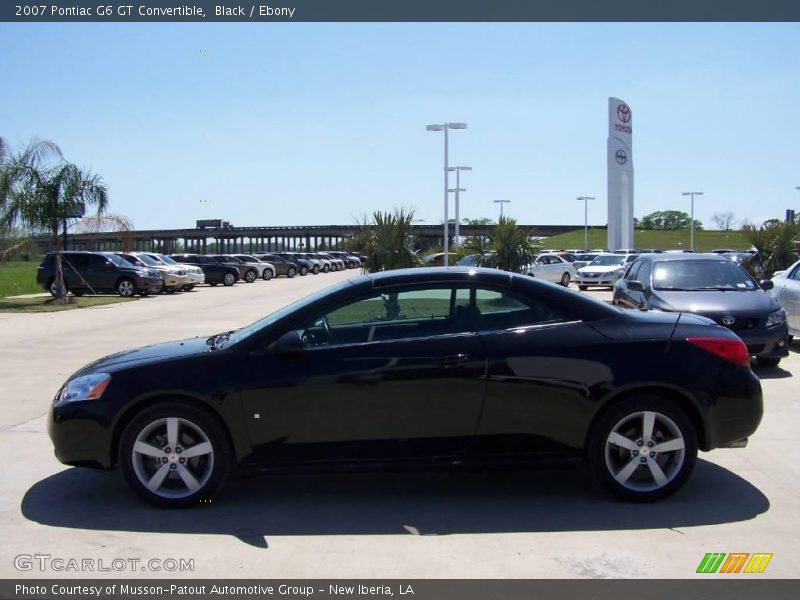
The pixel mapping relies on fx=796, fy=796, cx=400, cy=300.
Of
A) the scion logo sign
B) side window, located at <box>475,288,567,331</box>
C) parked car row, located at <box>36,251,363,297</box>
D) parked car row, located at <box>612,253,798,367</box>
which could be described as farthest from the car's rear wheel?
the scion logo sign

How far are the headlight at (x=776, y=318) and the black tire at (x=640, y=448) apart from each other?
554cm

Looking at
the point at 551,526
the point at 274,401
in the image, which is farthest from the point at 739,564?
the point at 274,401

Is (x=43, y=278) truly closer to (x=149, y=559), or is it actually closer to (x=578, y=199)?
(x=149, y=559)

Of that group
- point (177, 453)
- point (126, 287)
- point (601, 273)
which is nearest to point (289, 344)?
point (177, 453)

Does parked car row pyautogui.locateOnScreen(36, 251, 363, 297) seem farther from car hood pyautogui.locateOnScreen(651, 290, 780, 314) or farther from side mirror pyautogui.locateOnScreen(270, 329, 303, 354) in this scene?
side mirror pyautogui.locateOnScreen(270, 329, 303, 354)

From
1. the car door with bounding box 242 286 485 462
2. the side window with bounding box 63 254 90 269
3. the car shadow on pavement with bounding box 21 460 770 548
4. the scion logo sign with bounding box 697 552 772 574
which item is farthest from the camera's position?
the side window with bounding box 63 254 90 269

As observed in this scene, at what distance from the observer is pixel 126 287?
30312 millimetres

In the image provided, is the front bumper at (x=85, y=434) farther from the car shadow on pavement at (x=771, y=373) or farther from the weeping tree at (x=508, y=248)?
the weeping tree at (x=508, y=248)

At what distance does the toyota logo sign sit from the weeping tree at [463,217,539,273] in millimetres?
43373

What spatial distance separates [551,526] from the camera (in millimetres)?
4871

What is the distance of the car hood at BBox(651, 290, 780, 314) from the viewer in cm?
1005

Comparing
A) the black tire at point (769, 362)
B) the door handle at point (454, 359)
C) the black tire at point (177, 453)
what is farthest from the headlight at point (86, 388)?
the black tire at point (769, 362)

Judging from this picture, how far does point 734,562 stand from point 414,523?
1.83 m

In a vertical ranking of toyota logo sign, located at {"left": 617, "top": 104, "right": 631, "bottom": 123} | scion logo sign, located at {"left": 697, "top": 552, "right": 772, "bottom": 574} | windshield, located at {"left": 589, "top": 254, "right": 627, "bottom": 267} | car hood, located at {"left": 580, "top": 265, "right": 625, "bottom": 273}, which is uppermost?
toyota logo sign, located at {"left": 617, "top": 104, "right": 631, "bottom": 123}
